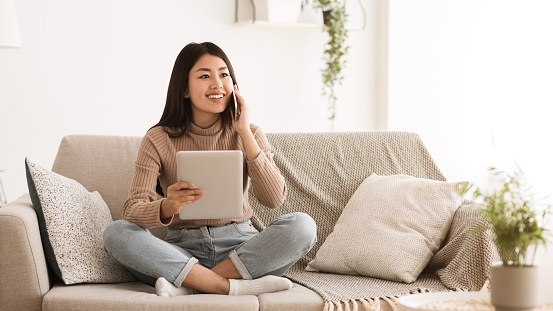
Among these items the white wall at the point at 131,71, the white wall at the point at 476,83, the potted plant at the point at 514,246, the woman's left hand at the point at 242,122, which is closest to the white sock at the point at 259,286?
the woman's left hand at the point at 242,122

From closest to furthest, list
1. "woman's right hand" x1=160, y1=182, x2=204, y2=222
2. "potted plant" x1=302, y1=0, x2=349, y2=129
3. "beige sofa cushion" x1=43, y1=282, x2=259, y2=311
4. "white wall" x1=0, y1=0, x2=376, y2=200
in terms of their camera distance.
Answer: "beige sofa cushion" x1=43, y1=282, x2=259, y2=311
"woman's right hand" x1=160, y1=182, x2=204, y2=222
"white wall" x1=0, y1=0, x2=376, y2=200
"potted plant" x1=302, y1=0, x2=349, y2=129

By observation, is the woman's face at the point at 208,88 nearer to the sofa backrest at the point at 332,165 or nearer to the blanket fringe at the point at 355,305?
the sofa backrest at the point at 332,165

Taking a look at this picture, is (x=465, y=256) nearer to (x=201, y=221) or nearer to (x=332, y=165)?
(x=332, y=165)

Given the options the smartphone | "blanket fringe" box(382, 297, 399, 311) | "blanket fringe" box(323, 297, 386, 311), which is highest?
the smartphone

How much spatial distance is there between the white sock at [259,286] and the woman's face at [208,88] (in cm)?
59

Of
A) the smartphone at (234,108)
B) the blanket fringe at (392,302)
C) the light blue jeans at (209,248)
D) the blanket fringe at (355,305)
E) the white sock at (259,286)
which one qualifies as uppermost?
the smartphone at (234,108)

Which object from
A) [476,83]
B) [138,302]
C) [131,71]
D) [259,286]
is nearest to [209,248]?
[259,286]

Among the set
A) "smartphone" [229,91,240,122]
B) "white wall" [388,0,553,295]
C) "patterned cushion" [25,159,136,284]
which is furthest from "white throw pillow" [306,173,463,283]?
"white wall" [388,0,553,295]

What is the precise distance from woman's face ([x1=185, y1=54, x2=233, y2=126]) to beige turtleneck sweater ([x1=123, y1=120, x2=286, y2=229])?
0.05m

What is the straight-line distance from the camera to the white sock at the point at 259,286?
2.02 meters

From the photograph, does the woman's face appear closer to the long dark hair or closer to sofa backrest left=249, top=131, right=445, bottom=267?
the long dark hair

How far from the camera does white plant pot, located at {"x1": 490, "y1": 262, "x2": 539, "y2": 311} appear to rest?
4.29 ft

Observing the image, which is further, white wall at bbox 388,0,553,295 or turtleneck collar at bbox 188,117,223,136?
white wall at bbox 388,0,553,295

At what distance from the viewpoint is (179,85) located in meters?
2.38
